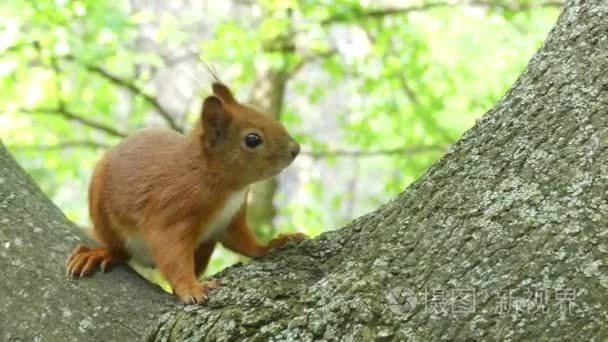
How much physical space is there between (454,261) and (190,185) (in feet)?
3.45

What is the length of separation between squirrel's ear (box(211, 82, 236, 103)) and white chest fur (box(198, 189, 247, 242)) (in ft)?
0.97

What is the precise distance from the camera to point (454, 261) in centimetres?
158

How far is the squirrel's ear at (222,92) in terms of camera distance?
96.8 inches

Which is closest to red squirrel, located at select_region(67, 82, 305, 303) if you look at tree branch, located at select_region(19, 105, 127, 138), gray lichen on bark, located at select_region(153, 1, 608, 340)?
gray lichen on bark, located at select_region(153, 1, 608, 340)

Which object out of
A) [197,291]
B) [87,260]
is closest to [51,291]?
[87,260]

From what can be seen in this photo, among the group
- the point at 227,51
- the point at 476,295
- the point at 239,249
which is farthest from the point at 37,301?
the point at 227,51

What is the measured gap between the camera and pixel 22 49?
4.86 metres

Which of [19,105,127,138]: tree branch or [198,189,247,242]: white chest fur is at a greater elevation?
[19,105,127,138]: tree branch

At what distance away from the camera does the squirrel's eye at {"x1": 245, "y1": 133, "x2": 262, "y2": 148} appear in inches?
97.2

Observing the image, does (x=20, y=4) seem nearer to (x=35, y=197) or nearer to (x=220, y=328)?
(x=35, y=197)

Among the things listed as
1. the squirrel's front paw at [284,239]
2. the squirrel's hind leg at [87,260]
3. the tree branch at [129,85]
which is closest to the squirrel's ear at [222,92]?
the squirrel's front paw at [284,239]

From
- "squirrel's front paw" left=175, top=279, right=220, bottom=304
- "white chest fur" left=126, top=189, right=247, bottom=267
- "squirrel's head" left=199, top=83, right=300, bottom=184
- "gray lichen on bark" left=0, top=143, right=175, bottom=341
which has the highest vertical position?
"squirrel's head" left=199, top=83, right=300, bottom=184

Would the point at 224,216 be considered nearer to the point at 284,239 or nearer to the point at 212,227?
the point at 212,227

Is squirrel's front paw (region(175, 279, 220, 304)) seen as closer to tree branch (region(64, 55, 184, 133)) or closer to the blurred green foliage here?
the blurred green foliage
